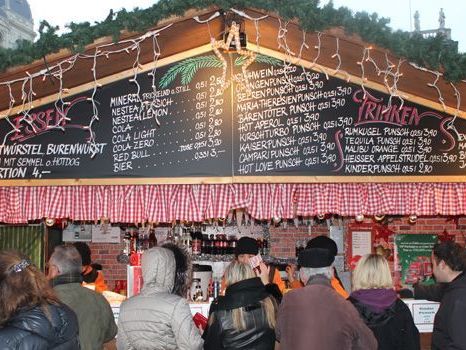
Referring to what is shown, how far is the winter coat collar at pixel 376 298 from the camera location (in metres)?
4.72

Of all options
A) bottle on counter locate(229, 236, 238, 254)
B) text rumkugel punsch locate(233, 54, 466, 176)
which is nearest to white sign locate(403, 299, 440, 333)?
text rumkugel punsch locate(233, 54, 466, 176)

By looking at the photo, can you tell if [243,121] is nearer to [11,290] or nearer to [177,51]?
[177,51]

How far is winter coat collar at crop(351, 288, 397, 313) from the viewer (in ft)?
15.5

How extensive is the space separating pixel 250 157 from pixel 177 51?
4.29ft

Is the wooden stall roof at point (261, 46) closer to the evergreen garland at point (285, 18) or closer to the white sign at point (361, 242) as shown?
the evergreen garland at point (285, 18)

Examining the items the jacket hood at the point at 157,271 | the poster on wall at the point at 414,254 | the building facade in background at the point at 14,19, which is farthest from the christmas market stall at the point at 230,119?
the building facade in background at the point at 14,19

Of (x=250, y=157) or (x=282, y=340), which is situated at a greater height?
(x=250, y=157)

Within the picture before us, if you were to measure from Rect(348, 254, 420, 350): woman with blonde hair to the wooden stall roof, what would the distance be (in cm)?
243

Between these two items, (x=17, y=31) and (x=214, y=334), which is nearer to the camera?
(x=214, y=334)

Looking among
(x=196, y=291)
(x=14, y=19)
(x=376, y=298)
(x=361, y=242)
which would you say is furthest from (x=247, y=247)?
(x=14, y=19)

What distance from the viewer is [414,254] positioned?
10070 mm

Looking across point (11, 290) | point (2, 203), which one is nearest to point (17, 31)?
point (2, 203)

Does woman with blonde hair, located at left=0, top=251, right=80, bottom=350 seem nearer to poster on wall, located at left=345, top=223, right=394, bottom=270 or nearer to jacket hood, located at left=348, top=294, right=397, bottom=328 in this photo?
jacket hood, located at left=348, top=294, right=397, bottom=328

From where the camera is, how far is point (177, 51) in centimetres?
661
